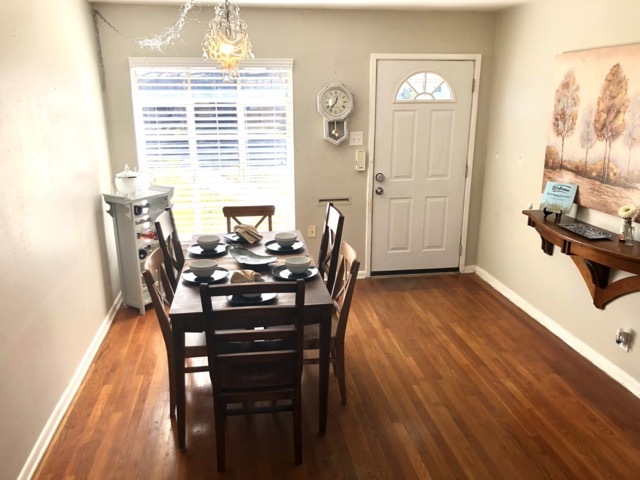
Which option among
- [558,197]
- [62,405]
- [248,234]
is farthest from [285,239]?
[558,197]

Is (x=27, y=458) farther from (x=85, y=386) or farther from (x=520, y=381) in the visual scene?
(x=520, y=381)

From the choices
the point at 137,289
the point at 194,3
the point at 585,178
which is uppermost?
the point at 194,3

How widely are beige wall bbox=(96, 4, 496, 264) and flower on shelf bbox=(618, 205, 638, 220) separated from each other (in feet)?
A: 6.54

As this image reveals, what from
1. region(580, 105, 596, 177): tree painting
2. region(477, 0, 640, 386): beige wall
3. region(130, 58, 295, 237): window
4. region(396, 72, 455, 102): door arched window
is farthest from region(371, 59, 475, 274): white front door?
region(580, 105, 596, 177): tree painting

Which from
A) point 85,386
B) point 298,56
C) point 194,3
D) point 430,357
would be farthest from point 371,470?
point 194,3

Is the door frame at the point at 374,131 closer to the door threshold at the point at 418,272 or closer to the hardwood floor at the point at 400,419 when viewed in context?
the door threshold at the point at 418,272

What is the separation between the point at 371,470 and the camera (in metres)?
2.27

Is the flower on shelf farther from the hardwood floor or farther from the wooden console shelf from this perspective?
the hardwood floor

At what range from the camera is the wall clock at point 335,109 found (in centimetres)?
426

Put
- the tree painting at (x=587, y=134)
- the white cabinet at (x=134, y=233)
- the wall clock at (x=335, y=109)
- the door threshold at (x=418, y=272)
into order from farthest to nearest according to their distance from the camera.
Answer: the door threshold at (x=418, y=272) < the wall clock at (x=335, y=109) < the white cabinet at (x=134, y=233) < the tree painting at (x=587, y=134)

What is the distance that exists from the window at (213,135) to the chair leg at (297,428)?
2.50 meters

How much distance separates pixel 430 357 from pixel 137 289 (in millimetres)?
2376

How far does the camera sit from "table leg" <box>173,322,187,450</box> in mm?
2215

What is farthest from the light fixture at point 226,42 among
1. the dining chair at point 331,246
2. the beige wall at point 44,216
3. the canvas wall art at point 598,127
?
the canvas wall art at point 598,127
